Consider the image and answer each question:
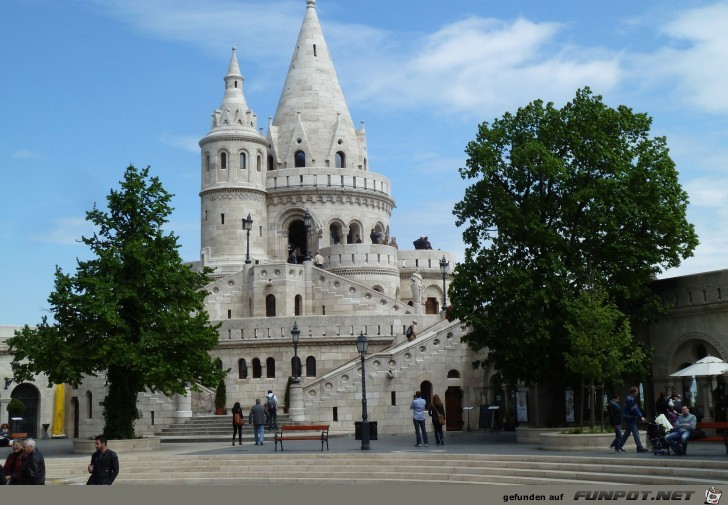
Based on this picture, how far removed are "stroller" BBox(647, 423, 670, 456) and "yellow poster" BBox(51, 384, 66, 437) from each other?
98.7ft

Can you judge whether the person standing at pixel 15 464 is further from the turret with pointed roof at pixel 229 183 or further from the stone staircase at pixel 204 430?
the turret with pointed roof at pixel 229 183

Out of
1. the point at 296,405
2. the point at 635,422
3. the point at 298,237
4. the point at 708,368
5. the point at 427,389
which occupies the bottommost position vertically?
the point at 635,422

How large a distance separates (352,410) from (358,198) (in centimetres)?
2485

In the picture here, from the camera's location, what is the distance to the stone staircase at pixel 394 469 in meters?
19.0

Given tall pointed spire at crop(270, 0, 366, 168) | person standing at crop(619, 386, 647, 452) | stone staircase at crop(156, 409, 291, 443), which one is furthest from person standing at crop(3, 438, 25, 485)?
tall pointed spire at crop(270, 0, 366, 168)

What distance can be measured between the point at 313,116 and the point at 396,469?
42.0 metres

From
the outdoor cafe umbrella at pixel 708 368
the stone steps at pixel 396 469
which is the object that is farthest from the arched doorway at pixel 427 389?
the outdoor cafe umbrella at pixel 708 368

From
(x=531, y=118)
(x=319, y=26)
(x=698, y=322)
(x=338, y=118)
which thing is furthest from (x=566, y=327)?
(x=319, y=26)

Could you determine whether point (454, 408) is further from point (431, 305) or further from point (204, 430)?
point (431, 305)

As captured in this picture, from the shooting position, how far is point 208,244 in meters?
56.6

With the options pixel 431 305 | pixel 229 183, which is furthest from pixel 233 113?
pixel 431 305

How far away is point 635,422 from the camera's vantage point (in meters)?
22.7

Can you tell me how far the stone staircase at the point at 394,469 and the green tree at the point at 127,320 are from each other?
11.0 feet

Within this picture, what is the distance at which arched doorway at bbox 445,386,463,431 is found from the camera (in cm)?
3675
